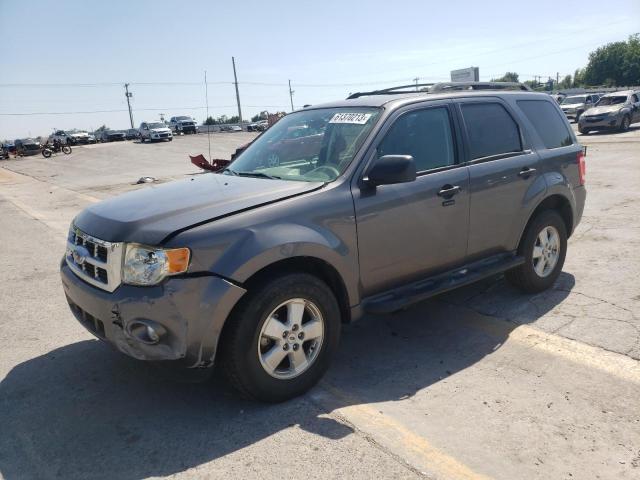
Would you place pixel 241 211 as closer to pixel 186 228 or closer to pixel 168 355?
pixel 186 228

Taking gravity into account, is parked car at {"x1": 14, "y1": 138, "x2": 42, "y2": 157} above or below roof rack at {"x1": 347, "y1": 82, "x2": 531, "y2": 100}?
above

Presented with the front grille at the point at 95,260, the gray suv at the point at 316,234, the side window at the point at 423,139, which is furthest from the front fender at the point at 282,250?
the side window at the point at 423,139

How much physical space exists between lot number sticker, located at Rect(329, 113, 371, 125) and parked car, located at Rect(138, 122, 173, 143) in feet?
134

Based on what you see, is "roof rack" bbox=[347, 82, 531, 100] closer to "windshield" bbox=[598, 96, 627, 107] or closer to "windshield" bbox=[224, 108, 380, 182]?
"windshield" bbox=[224, 108, 380, 182]

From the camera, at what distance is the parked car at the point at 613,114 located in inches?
927

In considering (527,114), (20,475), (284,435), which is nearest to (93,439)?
(20,475)

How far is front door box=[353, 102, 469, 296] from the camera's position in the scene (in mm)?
3617

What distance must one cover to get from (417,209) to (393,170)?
54 cm

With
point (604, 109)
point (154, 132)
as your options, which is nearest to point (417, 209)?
point (604, 109)

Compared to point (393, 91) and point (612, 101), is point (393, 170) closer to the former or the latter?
point (393, 91)

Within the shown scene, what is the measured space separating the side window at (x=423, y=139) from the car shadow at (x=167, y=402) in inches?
55.6

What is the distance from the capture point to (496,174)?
14.3ft

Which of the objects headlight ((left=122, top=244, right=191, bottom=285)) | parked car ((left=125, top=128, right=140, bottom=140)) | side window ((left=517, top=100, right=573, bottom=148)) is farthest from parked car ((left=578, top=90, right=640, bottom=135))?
parked car ((left=125, top=128, right=140, bottom=140))

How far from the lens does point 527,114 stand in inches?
194
